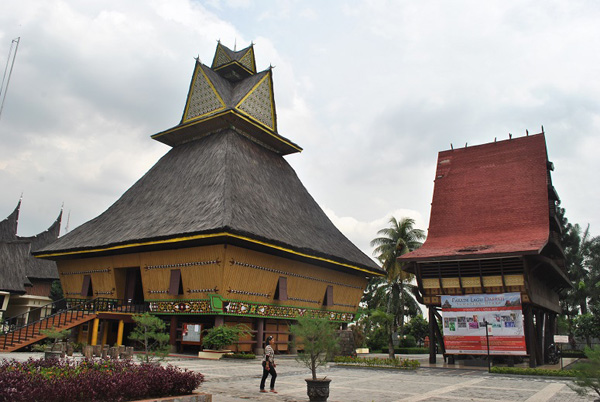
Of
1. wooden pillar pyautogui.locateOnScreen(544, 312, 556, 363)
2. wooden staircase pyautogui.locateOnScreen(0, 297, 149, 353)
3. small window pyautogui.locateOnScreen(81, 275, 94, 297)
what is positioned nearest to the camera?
wooden staircase pyautogui.locateOnScreen(0, 297, 149, 353)

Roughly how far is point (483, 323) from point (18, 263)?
116ft

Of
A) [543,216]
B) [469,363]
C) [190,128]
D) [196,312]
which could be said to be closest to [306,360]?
[196,312]

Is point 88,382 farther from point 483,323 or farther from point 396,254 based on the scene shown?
point 396,254

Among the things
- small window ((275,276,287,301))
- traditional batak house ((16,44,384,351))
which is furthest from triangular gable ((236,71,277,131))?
small window ((275,276,287,301))

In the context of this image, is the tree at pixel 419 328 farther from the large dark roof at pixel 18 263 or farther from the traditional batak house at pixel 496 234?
the large dark roof at pixel 18 263

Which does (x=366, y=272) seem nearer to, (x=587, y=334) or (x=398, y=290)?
(x=398, y=290)

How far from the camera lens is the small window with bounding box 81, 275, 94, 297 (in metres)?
26.2

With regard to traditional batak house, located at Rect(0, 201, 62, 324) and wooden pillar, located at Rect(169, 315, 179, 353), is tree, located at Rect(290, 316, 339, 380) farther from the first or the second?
traditional batak house, located at Rect(0, 201, 62, 324)

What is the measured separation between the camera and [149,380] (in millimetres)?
8141

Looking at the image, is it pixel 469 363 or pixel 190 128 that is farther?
pixel 190 128

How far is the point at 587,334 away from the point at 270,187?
26928 millimetres

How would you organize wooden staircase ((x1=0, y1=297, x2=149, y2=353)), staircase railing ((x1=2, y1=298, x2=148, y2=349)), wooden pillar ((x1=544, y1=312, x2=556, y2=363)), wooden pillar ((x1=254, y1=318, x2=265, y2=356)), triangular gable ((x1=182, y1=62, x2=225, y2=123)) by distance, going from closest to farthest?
wooden staircase ((x1=0, y1=297, x2=149, y2=353)) < staircase railing ((x1=2, y1=298, x2=148, y2=349)) < wooden pillar ((x1=254, y1=318, x2=265, y2=356)) < wooden pillar ((x1=544, y1=312, x2=556, y2=363)) < triangular gable ((x1=182, y1=62, x2=225, y2=123))

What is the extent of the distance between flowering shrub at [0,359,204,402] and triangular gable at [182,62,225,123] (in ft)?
72.1

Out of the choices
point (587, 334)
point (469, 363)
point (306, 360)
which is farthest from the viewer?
point (587, 334)
